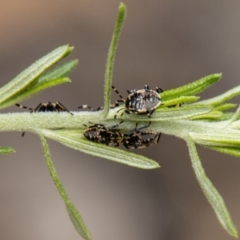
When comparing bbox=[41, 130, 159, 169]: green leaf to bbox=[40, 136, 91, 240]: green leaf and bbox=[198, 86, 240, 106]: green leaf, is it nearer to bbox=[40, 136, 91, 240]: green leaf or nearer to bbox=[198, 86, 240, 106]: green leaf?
bbox=[40, 136, 91, 240]: green leaf

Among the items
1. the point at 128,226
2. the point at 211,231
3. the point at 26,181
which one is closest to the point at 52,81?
the point at 26,181

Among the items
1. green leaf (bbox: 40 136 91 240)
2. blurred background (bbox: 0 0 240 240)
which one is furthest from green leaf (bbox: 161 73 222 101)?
blurred background (bbox: 0 0 240 240)

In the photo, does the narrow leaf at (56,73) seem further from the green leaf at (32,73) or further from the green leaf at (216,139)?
the green leaf at (216,139)

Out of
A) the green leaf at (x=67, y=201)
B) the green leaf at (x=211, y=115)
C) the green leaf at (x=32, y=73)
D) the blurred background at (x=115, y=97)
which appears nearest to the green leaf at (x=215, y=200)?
the green leaf at (x=211, y=115)

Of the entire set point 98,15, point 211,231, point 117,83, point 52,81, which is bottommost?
point 211,231

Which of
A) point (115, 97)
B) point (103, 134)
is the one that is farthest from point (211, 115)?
point (115, 97)

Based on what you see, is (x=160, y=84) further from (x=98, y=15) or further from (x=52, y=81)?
(x=52, y=81)
